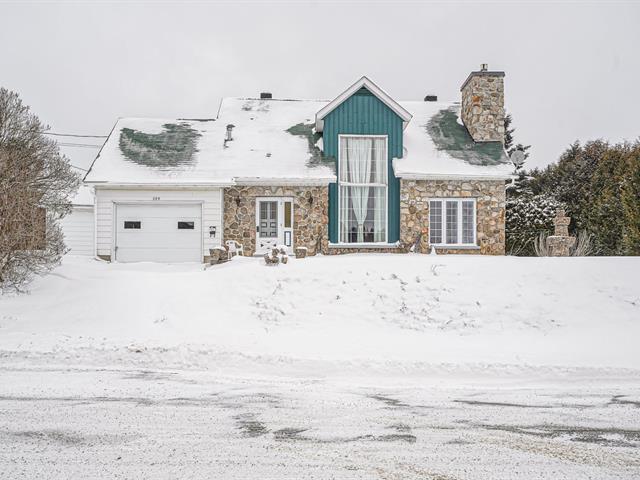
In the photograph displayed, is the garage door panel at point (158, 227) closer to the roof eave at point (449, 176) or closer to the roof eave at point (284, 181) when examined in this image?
the roof eave at point (284, 181)

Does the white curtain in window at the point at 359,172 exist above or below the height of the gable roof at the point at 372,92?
below

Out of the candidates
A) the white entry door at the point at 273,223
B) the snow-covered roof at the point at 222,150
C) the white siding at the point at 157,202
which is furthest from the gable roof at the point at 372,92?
the white siding at the point at 157,202

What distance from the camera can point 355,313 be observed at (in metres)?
10.6

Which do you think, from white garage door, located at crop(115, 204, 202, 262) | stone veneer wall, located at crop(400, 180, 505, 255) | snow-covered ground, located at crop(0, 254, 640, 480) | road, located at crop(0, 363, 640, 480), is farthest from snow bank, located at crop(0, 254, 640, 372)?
stone veneer wall, located at crop(400, 180, 505, 255)

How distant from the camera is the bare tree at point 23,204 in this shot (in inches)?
423

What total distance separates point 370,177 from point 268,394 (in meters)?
12.6

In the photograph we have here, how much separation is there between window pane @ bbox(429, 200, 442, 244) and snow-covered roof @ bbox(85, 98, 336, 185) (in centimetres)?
349

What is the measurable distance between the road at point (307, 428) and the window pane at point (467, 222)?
10826mm

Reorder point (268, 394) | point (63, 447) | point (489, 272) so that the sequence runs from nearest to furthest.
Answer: point (63, 447), point (268, 394), point (489, 272)

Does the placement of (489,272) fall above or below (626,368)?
above

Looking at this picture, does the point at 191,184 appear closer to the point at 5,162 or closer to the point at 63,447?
the point at 5,162

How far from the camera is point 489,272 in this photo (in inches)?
476

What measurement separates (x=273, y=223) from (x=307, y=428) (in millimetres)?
12968

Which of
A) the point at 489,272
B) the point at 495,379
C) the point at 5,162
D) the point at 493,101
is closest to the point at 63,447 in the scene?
the point at 495,379
